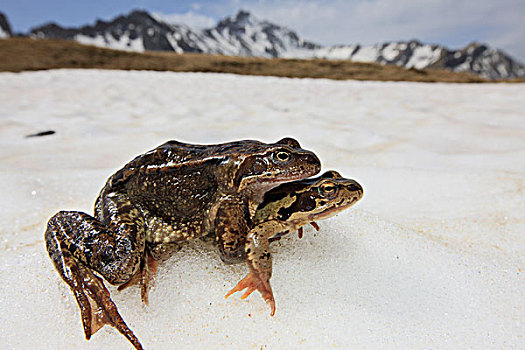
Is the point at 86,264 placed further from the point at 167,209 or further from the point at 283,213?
the point at 283,213

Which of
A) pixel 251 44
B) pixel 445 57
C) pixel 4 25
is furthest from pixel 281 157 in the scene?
pixel 251 44

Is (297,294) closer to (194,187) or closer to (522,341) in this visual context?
(194,187)

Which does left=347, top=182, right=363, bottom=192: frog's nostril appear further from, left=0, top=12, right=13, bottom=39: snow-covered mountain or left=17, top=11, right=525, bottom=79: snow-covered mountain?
left=0, top=12, right=13, bottom=39: snow-covered mountain

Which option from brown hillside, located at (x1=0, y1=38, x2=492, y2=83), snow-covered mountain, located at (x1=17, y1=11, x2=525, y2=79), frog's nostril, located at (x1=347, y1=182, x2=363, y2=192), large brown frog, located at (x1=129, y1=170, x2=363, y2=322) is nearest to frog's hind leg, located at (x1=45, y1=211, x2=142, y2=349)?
large brown frog, located at (x1=129, y1=170, x2=363, y2=322)

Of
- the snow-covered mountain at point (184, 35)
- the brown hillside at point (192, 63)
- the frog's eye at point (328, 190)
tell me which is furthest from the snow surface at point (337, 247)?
the snow-covered mountain at point (184, 35)

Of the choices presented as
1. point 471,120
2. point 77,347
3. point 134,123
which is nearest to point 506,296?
point 77,347

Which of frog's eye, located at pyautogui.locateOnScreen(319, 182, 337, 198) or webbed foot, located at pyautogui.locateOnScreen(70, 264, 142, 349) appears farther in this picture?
frog's eye, located at pyautogui.locateOnScreen(319, 182, 337, 198)

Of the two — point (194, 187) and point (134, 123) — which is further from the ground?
point (194, 187)
